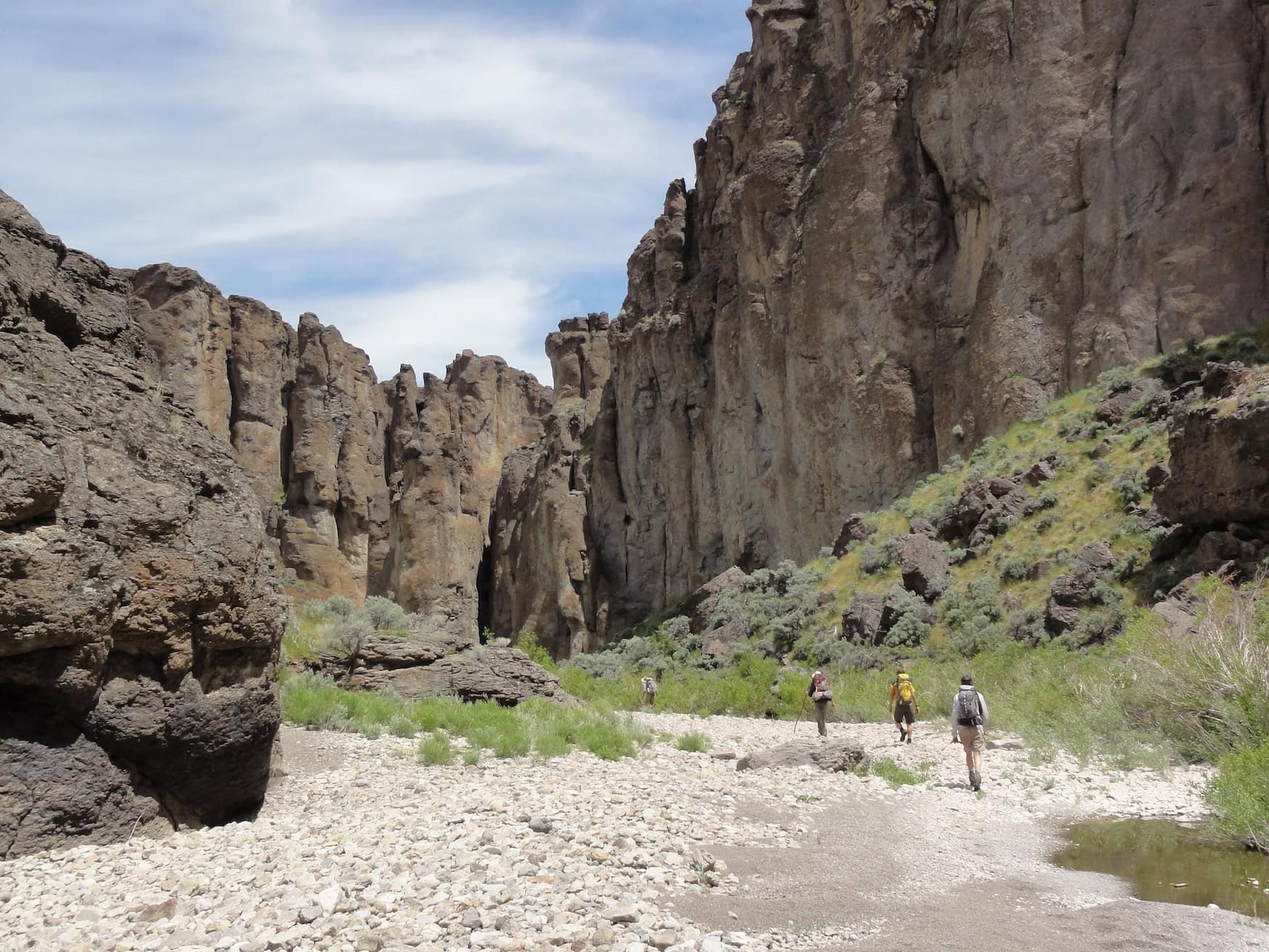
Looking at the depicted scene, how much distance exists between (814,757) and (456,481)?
175 feet

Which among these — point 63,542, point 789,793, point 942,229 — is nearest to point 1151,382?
point 942,229

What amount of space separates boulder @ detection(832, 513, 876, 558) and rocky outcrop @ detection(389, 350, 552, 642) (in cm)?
2394

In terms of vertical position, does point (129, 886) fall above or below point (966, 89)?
below

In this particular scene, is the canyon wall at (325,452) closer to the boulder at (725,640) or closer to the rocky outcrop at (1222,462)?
the boulder at (725,640)

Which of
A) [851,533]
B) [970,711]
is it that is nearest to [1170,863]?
[970,711]

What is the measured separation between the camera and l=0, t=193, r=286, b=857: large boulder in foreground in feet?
27.6

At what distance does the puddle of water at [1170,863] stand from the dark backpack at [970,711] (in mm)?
2280

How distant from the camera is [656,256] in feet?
187

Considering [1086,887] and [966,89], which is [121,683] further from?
[966,89]

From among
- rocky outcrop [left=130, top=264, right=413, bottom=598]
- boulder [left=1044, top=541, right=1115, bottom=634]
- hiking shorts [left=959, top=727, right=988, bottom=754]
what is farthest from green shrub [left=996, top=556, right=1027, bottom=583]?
rocky outcrop [left=130, top=264, right=413, bottom=598]

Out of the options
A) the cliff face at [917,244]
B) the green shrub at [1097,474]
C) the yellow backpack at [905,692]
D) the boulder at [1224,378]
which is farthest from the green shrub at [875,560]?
the yellow backpack at [905,692]

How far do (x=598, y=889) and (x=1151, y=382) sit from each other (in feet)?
88.9

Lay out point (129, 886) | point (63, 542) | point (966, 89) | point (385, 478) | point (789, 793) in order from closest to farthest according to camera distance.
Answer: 1. point (129, 886)
2. point (63, 542)
3. point (789, 793)
4. point (966, 89)
5. point (385, 478)

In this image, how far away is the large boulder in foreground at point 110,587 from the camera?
27.6ft
